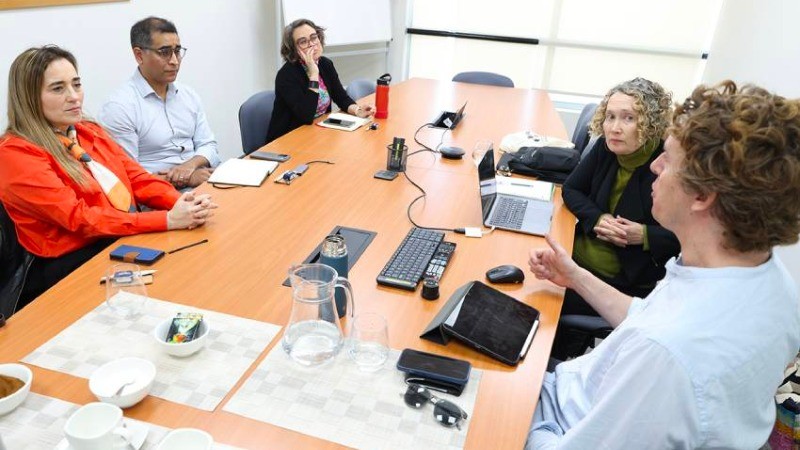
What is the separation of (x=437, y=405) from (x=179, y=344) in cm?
57

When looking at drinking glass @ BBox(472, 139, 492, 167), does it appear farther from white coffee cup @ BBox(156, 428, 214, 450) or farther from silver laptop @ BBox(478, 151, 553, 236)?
white coffee cup @ BBox(156, 428, 214, 450)

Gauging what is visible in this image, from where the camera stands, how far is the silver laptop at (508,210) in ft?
6.39

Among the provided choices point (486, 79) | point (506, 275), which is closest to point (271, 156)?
point (506, 275)

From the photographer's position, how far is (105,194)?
6.27 feet

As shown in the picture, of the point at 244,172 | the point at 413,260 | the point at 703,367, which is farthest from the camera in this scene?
the point at 244,172

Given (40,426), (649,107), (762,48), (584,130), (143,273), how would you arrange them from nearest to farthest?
(40,426) < (143,273) < (649,107) < (584,130) < (762,48)

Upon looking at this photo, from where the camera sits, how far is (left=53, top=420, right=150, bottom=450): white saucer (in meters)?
0.92

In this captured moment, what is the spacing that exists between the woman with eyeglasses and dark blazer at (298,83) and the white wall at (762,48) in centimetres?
229

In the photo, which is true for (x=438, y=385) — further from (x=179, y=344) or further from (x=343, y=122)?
(x=343, y=122)

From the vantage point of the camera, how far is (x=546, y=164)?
245 cm

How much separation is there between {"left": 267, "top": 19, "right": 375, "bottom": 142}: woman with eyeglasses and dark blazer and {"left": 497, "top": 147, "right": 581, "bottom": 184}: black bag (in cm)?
114

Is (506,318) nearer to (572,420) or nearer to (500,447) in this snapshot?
(572,420)

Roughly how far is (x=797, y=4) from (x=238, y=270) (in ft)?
12.1

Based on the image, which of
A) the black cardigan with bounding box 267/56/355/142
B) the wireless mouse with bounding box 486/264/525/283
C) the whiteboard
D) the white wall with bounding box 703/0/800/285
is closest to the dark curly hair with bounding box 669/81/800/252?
the wireless mouse with bounding box 486/264/525/283
